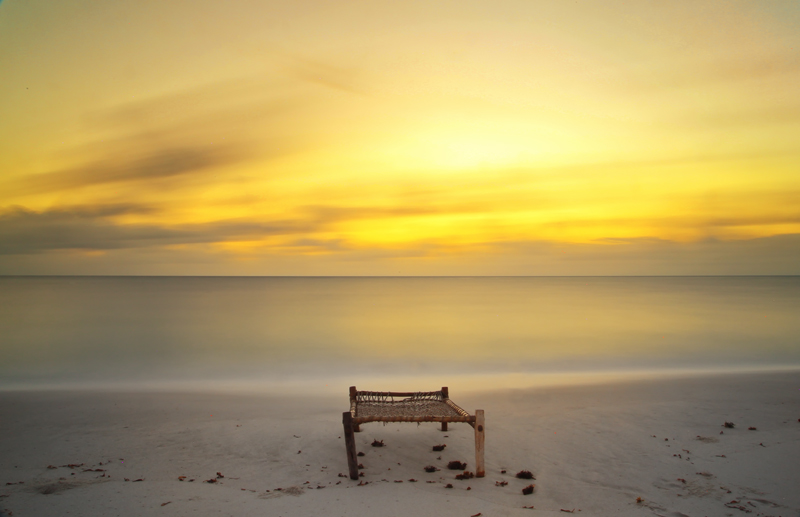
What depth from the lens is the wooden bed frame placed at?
5.99m

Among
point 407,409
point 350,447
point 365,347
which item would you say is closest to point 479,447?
point 407,409

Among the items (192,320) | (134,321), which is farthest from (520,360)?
(134,321)

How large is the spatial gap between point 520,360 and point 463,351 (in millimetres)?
3308

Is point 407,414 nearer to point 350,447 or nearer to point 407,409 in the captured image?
point 407,409

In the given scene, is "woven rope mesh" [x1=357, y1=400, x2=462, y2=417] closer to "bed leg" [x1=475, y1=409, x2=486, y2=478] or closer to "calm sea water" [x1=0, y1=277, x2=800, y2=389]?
"bed leg" [x1=475, y1=409, x2=486, y2=478]

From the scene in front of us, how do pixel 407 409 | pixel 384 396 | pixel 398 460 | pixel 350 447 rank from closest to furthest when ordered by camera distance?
pixel 350 447 → pixel 398 460 → pixel 407 409 → pixel 384 396

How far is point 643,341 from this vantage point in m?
24.7

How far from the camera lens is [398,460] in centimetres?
668

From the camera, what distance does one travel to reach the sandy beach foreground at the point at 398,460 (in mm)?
5211

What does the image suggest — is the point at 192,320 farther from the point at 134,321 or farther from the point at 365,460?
the point at 365,460

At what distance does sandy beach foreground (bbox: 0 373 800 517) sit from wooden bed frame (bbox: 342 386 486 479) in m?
0.34

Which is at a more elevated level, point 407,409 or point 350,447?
point 407,409

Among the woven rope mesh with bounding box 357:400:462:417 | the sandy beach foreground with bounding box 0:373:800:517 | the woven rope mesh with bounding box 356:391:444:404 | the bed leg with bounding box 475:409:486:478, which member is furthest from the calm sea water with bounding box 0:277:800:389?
the bed leg with bounding box 475:409:486:478

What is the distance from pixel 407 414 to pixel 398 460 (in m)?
0.77
